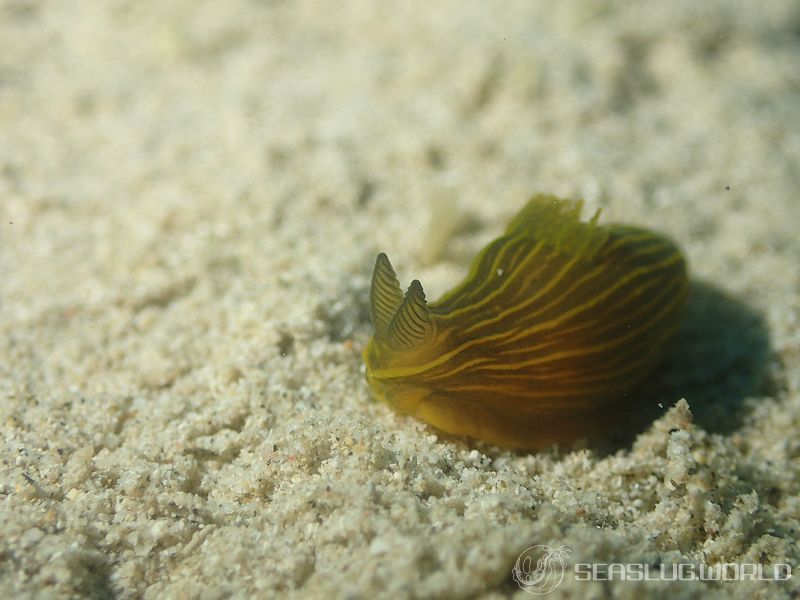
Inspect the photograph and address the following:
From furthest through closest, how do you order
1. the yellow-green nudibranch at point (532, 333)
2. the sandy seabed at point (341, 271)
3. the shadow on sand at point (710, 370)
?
the shadow on sand at point (710, 370) < the yellow-green nudibranch at point (532, 333) < the sandy seabed at point (341, 271)

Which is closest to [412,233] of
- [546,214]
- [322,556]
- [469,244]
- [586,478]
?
[469,244]

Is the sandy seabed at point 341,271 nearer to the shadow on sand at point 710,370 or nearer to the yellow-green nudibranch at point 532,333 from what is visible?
the shadow on sand at point 710,370

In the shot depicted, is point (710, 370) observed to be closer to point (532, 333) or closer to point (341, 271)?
point (532, 333)

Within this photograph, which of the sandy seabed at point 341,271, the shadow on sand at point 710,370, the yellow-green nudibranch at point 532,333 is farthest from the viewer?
the shadow on sand at point 710,370

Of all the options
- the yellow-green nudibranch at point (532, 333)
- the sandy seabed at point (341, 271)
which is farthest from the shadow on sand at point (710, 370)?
the yellow-green nudibranch at point (532, 333)

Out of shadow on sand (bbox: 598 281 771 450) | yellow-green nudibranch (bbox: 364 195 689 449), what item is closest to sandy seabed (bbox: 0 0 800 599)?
shadow on sand (bbox: 598 281 771 450)

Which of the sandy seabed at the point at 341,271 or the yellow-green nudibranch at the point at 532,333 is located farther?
the yellow-green nudibranch at the point at 532,333

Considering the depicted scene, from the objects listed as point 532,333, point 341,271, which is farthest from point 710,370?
point 341,271

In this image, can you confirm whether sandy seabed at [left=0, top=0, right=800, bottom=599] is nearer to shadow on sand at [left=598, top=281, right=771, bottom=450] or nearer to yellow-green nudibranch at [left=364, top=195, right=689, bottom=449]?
shadow on sand at [left=598, top=281, right=771, bottom=450]
